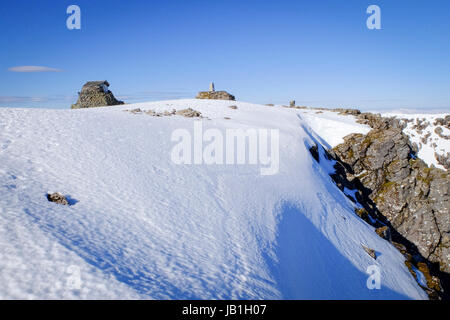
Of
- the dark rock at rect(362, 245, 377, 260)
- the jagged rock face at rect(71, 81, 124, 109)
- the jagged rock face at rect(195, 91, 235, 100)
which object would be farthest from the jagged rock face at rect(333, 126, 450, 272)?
the jagged rock face at rect(71, 81, 124, 109)

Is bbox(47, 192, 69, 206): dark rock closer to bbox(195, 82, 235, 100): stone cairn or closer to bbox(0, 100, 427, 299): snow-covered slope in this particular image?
bbox(0, 100, 427, 299): snow-covered slope

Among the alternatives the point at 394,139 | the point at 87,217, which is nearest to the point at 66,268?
the point at 87,217

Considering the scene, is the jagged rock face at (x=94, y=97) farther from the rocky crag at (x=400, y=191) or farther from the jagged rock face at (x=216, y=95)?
the rocky crag at (x=400, y=191)

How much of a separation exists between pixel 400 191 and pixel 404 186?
95 cm

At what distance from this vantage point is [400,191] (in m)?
30.1

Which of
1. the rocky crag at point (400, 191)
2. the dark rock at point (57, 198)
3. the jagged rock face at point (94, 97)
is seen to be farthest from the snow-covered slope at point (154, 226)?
the jagged rock face at point (94, 97)

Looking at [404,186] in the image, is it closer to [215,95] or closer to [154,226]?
[215,95]

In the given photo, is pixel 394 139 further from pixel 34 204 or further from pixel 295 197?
pixel 34 204

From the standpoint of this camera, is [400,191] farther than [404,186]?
No

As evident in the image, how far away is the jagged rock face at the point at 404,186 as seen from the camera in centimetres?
2764

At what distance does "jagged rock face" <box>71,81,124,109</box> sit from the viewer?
32875 millimetres

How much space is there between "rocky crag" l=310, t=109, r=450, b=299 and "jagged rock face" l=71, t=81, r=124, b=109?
3008 centimetres

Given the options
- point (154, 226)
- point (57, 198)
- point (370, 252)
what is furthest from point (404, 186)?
point (57, 198)

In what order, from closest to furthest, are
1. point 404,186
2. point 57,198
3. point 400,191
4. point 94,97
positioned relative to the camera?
point 57,198 → point 400,191 → point 404,186 → point 94,97
